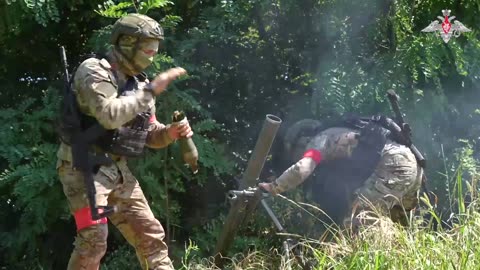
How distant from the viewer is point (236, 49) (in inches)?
233

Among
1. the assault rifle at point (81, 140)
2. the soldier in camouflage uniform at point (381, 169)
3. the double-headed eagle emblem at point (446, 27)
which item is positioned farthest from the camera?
the double-headed eagle emblem at point (446, 27)

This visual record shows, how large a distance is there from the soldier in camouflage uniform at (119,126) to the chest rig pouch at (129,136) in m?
0.02

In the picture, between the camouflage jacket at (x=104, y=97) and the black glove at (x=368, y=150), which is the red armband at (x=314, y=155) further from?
the camouflage jacket at (x=104, y=97)

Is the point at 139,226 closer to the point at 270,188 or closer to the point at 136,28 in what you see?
the point at 270,188

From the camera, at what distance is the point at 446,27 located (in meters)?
5.90

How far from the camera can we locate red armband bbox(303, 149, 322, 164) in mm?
4805

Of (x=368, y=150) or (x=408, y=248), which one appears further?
(x=368, y=150)

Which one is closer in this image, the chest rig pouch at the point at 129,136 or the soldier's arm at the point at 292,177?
the chest rig pouch at the point at 129,136

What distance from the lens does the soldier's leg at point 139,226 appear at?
13.8ft

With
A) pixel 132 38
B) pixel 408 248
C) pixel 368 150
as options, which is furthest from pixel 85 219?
pixel 368 150

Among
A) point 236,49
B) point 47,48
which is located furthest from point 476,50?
point 47,48

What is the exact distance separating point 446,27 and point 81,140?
3.29 metres

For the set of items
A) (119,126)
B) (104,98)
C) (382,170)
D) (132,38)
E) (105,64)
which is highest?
(132,38)

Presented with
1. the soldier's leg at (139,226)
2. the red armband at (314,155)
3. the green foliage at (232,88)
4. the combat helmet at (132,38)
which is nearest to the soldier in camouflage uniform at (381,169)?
the red armband at (314,155)
